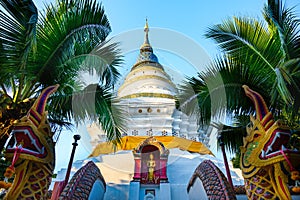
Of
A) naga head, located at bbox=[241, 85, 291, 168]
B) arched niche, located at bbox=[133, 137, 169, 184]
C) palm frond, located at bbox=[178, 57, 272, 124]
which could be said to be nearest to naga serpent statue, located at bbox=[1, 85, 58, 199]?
naga head, located at bbox=[241, 85, 291, 168]

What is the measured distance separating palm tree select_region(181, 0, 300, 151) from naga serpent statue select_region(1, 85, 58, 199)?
10.9 ft

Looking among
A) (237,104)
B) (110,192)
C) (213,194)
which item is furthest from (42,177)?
(110,192)

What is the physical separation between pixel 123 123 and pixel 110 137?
477 millimetres

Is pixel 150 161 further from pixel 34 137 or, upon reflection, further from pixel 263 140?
pixel 34 137

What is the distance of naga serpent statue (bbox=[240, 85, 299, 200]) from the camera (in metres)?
4.14

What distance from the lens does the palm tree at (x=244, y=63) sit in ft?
17.5

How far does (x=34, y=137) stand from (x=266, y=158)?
3352 mm

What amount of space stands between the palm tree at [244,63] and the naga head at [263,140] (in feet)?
2.69

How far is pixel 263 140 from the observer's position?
4.33 meters

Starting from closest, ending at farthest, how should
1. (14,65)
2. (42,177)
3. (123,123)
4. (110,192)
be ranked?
1. (42,177)
2. (14,65)
3. (123,123)
4. (110,192)

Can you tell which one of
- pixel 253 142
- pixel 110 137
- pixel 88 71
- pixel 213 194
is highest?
pixel 88 71

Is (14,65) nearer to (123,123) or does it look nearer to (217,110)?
(123,123)

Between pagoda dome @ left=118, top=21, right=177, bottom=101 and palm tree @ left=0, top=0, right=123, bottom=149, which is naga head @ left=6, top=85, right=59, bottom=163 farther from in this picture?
pagoda dome @ left=118, top=21, right=177, bottom=101

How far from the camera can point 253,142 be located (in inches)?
180
